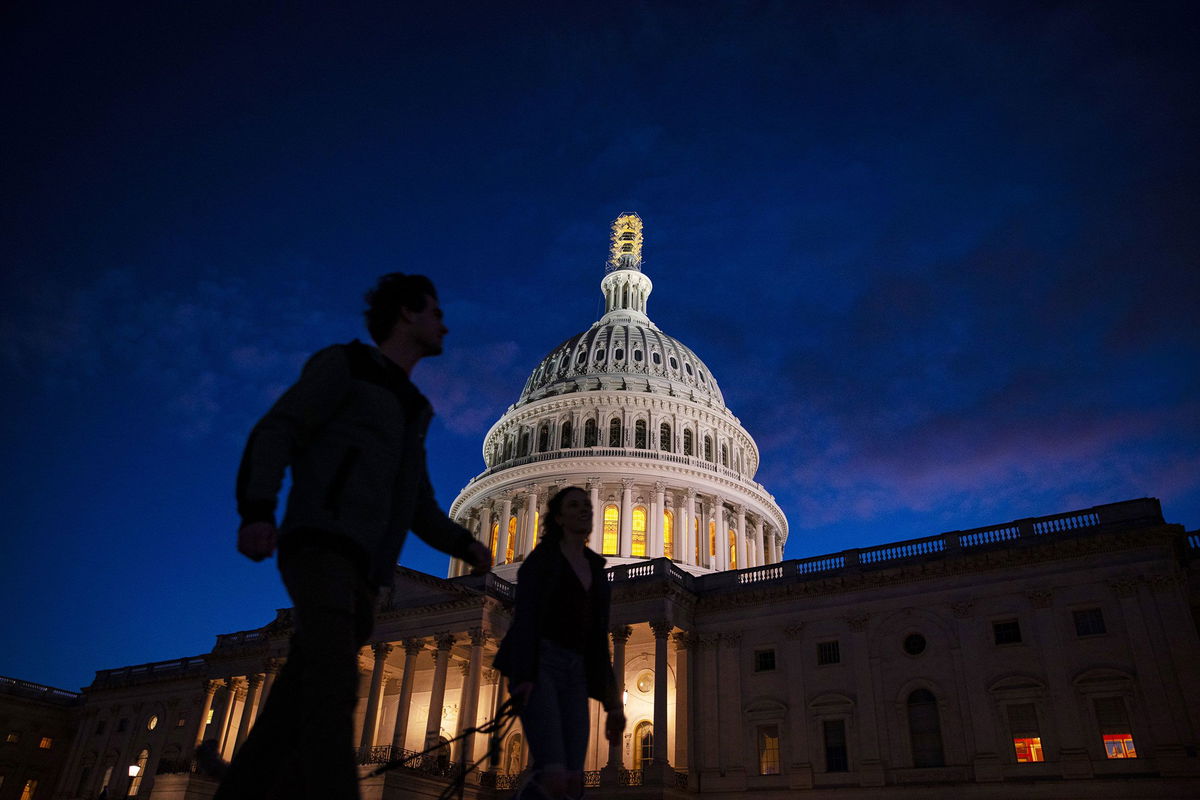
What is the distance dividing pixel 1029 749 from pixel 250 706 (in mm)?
43557

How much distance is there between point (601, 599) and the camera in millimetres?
7043

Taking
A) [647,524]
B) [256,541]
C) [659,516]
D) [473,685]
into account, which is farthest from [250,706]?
[256,541]

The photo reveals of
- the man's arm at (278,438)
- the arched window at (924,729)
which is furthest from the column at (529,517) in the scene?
the man's arm at (278,438)

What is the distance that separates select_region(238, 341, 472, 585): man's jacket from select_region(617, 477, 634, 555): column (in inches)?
2444

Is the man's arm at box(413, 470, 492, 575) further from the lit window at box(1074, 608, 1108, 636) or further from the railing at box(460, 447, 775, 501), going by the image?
the railing at box(460, 447, 775, 501)

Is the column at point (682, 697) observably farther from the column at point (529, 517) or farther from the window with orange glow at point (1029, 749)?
the column at point (529, 517)

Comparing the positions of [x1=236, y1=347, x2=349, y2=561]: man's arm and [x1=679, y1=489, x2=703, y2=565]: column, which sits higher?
[x1=679, y1=489, x2=703, y2=565]: column

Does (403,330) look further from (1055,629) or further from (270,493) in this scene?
(1055,629)

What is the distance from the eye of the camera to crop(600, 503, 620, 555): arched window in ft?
221

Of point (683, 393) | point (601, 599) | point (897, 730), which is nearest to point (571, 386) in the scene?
point (683, 393)

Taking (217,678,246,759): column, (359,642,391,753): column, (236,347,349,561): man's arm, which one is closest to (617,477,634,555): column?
(359,642,391,753): column

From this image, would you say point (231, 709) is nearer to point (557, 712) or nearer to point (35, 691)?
point (35, 691)

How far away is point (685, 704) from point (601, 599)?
1560 inches

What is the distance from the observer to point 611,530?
226ft
